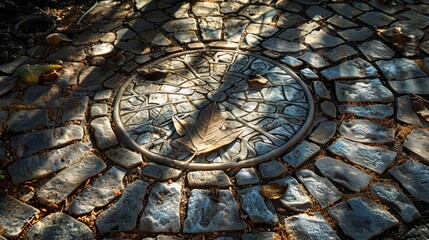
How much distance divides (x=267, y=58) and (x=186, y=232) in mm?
2005

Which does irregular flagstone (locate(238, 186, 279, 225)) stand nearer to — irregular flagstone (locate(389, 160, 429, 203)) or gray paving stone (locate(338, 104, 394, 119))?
irregular flagstone (locate(389, 160, 429, 203))

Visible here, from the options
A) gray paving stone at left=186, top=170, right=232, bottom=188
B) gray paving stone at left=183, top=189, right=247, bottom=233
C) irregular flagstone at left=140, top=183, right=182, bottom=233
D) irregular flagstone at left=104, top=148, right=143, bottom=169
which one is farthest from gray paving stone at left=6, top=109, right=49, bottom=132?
gray paving stone at left=183, top=189, right=247, bottom=233

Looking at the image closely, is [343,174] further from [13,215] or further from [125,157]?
[13,215]

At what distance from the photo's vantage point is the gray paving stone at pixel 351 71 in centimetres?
349

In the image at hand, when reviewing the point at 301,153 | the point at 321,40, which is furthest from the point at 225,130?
the point at 321,40

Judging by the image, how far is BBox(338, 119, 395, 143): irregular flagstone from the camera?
9.47 feet

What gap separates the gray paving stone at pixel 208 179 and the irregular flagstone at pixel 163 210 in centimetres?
10

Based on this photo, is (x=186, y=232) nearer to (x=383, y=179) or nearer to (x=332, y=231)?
(x=332, y=231)

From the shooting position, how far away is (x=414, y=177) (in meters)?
2.61

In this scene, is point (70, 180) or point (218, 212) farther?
point (70, 180)

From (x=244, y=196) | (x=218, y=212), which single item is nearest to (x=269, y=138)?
(x=244, y=196)

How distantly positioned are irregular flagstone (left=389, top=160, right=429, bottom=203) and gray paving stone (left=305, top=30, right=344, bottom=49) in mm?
1605

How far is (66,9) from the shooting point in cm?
469

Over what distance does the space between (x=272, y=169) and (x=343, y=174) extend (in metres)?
0.49
